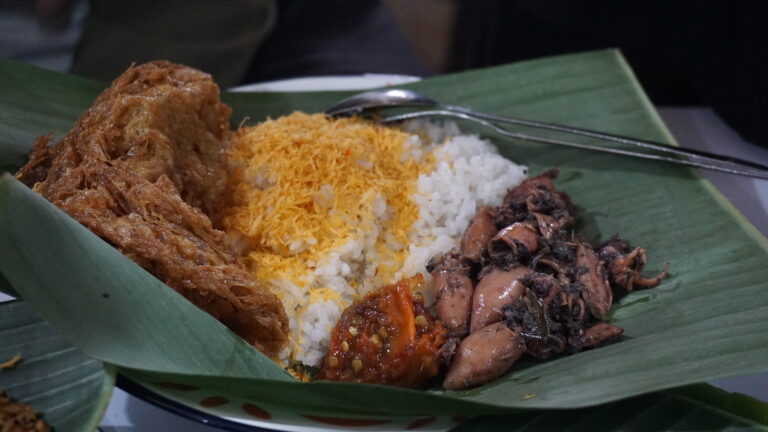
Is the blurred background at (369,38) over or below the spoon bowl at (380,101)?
over

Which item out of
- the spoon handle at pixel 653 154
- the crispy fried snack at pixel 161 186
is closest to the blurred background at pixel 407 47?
the spoon handle at pixel 653 154

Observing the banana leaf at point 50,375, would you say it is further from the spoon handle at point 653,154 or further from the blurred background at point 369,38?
the blurred background at point 369,38

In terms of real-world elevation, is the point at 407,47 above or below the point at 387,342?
above

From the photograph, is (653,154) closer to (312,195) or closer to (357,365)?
(312,195)

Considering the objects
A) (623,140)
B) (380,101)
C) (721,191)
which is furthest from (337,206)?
(721,191)

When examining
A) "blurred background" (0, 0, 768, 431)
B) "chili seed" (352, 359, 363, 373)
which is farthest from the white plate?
"chili seed" (352, 359, 363, 373)

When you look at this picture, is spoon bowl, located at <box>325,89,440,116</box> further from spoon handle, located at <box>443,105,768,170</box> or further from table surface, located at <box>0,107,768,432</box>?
table surface, located at <box>0,107,768,432</box>

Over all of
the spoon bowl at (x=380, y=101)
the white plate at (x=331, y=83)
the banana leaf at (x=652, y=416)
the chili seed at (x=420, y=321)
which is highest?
the white plate at (x=331, y=83)
